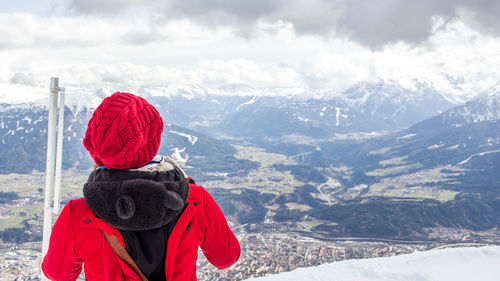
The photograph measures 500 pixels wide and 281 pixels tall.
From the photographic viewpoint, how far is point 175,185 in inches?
74.5

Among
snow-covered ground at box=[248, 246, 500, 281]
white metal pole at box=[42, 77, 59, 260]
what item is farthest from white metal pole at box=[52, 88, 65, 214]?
snow-covered ground at box=[248, 246, 500, 281]

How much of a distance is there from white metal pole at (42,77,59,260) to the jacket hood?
1.58 metres

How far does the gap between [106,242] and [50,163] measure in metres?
1.70

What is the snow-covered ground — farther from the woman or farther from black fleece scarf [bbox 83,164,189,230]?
black fleece scarf [bbox 83,164,189,230]

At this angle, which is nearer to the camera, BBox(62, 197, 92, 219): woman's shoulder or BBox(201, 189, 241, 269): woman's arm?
BBox(62, 197, 92, 219): woman's shoulder

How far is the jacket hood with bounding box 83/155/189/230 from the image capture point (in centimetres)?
175

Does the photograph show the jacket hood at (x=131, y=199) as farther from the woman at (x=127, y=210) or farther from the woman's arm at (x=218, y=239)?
the woman's arm at (x=218, y=239)

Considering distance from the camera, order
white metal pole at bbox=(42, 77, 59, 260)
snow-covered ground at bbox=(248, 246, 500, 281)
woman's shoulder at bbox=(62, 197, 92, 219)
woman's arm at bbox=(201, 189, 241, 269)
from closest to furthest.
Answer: woman's shoulder at bbox=(62, 197, 92, 219), woman's arm at bbox=(201, 189, 241, 269), white metal pole at bbox=(42, 77, 59, 260), snow-covered ground at bbox=(248, 246, 500, 281)

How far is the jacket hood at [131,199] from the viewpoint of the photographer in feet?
5.76

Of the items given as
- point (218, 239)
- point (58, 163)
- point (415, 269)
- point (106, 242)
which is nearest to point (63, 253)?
point (106, 242)

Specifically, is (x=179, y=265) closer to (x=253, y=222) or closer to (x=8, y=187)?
(x=253, y=222)

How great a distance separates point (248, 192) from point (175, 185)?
14938 centimetres

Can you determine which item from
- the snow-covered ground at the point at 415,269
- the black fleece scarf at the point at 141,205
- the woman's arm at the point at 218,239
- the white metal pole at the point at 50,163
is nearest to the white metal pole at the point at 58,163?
the white metal pole at the point at 50,163

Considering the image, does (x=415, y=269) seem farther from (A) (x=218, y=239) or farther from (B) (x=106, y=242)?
(B) (x=106, y=242)
